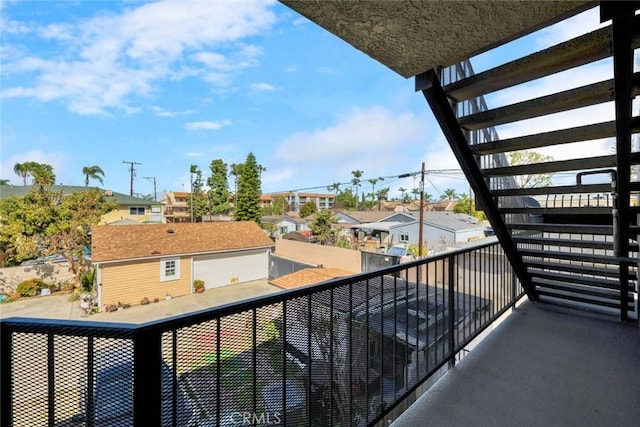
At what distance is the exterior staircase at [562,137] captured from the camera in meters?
1.21

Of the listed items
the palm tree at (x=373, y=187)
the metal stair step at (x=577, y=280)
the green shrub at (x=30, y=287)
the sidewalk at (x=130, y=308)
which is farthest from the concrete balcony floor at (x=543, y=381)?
the palm tree at (x=373, y=187)

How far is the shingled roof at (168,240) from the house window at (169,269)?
0.24m

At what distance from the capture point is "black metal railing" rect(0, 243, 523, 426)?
2.10ft

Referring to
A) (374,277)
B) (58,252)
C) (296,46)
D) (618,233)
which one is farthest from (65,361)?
(58,252)

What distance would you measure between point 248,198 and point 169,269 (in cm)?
964

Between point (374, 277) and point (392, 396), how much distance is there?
59cm

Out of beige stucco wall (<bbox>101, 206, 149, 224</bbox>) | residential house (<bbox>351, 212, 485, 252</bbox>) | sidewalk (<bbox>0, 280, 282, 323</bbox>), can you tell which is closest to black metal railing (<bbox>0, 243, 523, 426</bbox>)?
sidewalk (<bbox>0, 280, 282, 323</bbox>)

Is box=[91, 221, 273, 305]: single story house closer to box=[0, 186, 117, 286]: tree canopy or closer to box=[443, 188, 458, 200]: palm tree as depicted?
box=[0, 186, 117, 286]: tree canopy

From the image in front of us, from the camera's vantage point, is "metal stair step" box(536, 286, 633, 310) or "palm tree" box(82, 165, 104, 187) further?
"palm tree" box(82, 165, 104, 187)

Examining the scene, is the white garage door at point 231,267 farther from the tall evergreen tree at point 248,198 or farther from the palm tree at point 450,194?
the palm tree at point 450,194

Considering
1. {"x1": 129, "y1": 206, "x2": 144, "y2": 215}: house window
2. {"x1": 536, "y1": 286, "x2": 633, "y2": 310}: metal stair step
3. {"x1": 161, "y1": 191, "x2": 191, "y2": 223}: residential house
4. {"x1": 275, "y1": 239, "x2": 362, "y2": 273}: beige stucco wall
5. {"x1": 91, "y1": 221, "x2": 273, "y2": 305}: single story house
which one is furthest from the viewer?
{"x1": 161, "y1": 191, "x2": 191, "y2": 223}: residential house

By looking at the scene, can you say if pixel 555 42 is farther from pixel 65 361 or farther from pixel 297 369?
pixel 65 361

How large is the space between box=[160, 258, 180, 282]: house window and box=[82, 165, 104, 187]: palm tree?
17.2 meters

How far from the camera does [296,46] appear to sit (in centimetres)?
495
